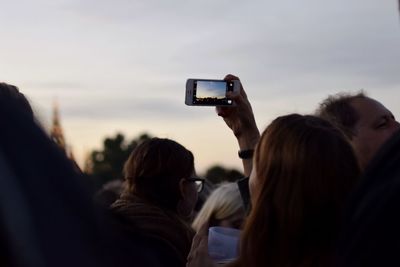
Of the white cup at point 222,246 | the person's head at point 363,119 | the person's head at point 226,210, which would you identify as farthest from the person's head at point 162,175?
the person's head at point 226,210

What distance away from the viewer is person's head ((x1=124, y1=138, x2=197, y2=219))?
343cm

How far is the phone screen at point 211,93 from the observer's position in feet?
11.1

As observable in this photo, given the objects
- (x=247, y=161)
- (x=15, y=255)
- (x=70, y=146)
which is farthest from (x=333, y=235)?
(x=247, y=161)

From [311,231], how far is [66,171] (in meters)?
0.94

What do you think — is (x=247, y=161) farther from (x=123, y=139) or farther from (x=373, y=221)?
(x=123, y=139)

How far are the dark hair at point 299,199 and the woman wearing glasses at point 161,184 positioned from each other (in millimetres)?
1200

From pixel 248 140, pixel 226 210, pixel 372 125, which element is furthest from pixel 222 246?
pixel 226 210

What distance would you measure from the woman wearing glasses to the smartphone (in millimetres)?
260

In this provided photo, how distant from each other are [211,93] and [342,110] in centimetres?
62

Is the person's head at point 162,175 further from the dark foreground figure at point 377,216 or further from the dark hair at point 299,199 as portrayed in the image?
the dark foreground figure at point 377,216

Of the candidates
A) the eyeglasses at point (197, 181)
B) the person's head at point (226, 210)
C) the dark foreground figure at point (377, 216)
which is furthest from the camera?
the person's head at point (226, 210)

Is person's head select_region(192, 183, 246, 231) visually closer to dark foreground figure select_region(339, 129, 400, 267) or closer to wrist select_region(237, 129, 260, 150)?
wrist select_region(237, 129, 260, 150)

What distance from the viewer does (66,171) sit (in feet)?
4.14

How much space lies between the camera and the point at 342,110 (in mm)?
3486
